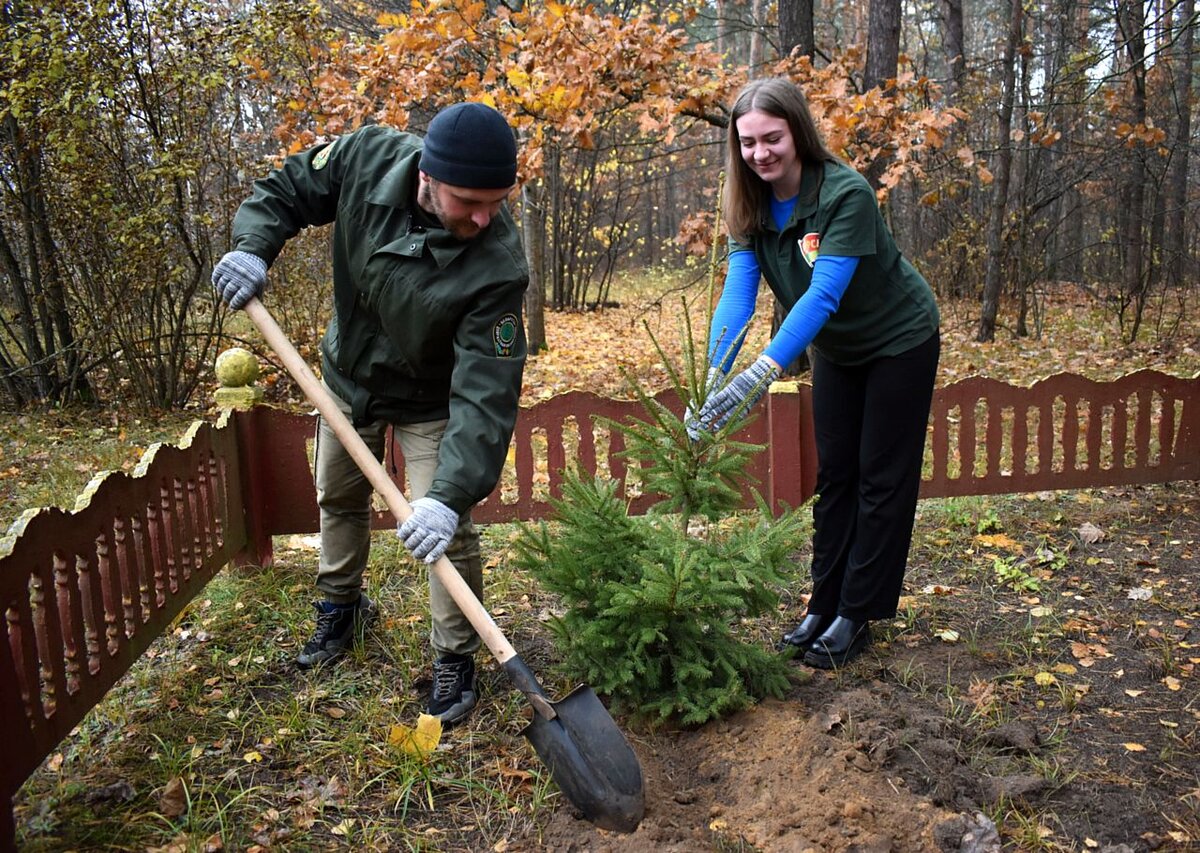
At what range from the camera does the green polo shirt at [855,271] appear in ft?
9.36

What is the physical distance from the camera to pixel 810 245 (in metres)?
2.94

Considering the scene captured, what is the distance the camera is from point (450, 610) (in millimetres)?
3111

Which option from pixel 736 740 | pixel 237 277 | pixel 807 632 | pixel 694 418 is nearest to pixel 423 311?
pixel 237 277

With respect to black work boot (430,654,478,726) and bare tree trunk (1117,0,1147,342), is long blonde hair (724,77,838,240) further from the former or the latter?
bare tree trunk (1117,0,1147,342)

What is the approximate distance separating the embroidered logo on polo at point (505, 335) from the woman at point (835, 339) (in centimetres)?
60

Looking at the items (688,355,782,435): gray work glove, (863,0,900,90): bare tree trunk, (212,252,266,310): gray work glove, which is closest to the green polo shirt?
(688,355,782,435): gray work glove

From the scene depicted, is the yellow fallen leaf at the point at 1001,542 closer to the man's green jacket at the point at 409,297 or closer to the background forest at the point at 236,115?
the background forest at the point at 236,115

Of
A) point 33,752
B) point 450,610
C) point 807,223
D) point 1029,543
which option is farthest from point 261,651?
point 1029,543

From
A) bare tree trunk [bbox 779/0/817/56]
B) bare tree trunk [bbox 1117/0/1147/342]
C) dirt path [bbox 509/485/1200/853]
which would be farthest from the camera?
bare tree trunk [bbox 1117/0/1147/342]

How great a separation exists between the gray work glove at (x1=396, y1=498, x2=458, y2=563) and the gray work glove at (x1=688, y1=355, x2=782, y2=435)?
791mm

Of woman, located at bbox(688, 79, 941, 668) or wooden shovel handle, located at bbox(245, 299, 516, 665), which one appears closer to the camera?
wooden shovel handle, located at bbox(245, 299, 516, 665)

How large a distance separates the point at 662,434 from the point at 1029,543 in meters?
2.78

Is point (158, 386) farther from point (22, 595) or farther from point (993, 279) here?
point (993, 279)

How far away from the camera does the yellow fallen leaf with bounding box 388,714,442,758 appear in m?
2.88
